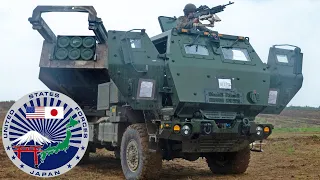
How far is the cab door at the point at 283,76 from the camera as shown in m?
8.18

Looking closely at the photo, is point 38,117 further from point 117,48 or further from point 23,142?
point 117,48

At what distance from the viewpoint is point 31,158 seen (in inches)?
111

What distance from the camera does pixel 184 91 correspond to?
23.6 ft

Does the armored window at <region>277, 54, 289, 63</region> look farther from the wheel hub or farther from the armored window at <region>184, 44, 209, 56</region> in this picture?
the wheel hub

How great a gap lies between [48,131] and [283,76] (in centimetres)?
618

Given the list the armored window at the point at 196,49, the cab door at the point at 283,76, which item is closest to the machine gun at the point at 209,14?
the armored window at the point at 196,49

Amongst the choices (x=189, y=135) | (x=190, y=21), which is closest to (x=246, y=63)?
(x=190, y=21)

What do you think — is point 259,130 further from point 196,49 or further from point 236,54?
point 196,49

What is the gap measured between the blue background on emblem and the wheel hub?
4.55 metres

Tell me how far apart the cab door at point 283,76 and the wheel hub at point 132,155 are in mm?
2388

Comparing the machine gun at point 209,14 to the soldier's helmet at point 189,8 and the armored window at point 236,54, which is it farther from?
the armored window at point 236,54

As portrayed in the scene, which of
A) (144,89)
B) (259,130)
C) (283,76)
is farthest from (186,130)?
(283,76)

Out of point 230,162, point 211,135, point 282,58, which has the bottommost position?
point 230,162

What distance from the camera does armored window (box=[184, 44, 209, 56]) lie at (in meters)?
7.73
